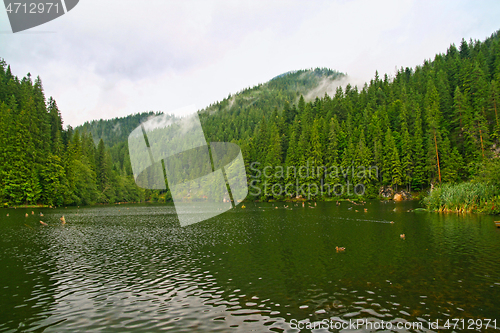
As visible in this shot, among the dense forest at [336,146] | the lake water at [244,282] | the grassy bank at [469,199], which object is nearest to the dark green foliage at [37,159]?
the dense forest at [336,146]

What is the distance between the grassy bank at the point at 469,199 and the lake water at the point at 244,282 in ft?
58.4

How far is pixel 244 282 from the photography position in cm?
1567

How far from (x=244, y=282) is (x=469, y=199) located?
43.2 meters

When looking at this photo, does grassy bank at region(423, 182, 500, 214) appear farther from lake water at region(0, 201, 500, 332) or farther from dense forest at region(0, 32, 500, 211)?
lake water at region(0, 201, 500, 332)

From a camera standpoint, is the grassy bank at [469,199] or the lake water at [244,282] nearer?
the lake water at [244,282]

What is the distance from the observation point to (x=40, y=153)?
8425cm

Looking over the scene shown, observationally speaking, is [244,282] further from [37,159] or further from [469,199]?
[37,159]

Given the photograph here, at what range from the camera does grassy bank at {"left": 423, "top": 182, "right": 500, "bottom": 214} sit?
41.2m

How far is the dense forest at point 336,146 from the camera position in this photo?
262 ft

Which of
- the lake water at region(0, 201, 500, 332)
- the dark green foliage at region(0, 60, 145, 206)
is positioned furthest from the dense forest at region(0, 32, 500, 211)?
the lake water at region(0, 201, 500, 332)

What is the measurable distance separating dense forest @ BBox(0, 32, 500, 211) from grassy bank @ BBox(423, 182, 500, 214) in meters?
0.64

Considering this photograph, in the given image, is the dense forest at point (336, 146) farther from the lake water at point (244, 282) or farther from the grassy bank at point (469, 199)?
the lake water at point (244, 282)

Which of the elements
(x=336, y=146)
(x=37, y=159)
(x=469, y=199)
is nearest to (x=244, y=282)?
(x=469, y=199)

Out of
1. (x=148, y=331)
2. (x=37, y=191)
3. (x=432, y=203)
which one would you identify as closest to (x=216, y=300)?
(x=148, y=331)
